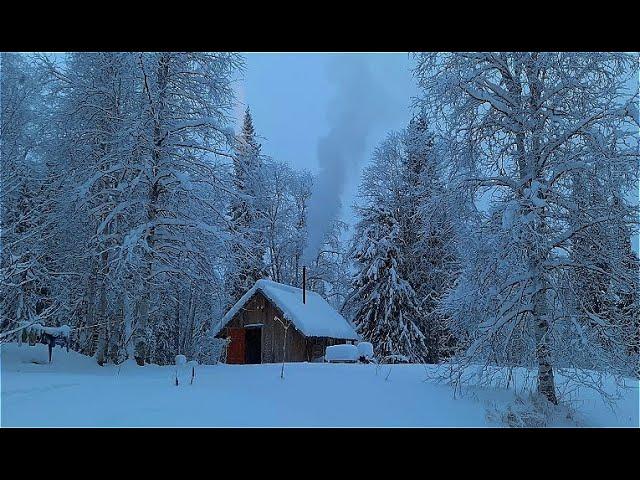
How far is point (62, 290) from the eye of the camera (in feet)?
53.1

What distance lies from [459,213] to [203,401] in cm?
683

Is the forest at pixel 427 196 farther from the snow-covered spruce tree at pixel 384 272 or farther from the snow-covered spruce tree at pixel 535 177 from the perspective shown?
the snow-covered spruce tree at pixel 384 272

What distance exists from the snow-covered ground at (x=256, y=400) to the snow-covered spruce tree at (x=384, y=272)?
18.1 meters

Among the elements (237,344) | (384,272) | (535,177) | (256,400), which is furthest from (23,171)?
(384,272)

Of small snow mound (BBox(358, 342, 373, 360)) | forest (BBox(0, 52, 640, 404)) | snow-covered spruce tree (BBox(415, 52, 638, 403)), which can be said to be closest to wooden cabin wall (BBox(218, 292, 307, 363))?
small snow mound (BBox(358, 342, 373, 360))

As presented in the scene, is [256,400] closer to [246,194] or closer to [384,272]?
[246,194]

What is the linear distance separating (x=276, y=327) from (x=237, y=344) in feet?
8.87

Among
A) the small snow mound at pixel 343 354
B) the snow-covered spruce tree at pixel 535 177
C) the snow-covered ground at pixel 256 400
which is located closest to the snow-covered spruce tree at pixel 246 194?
the snow-covered ground at pixel 256 400

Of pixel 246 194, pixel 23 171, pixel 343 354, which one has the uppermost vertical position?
pixel 23 171

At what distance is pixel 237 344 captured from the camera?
1080 inches

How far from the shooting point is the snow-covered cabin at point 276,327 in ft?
83.7

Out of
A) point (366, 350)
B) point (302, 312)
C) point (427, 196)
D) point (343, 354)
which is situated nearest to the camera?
point (427, 196)
